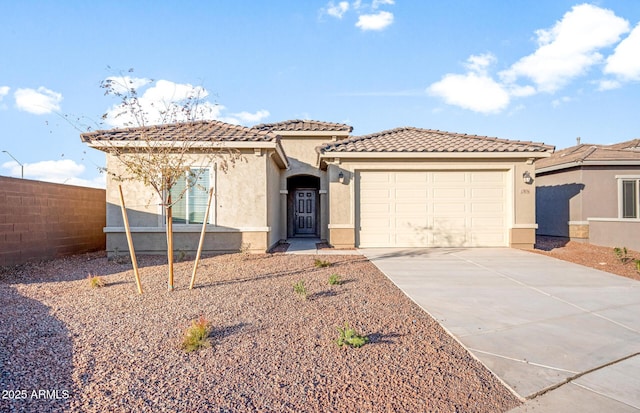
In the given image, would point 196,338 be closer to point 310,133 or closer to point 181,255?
point 181,255

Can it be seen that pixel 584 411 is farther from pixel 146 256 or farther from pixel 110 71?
pixel 146 256

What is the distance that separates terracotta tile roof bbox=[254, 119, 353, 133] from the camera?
16297 millimetres

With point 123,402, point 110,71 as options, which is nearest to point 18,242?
point 110,71

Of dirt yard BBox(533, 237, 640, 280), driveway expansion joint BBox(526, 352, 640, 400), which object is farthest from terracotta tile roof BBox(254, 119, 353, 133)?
driveway expansion joint BBox(526, 352, 640, 400)

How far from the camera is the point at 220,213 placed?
34.8ft

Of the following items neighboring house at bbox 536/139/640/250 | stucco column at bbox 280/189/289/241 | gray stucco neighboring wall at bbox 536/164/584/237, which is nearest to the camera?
neighboring house at bbox 536/139/640/250

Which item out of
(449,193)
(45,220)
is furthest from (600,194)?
(45,220)

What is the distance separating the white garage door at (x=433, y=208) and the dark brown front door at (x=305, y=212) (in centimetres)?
571

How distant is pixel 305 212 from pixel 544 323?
43.5 ft

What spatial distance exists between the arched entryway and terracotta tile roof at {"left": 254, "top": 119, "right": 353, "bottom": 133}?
244 centimetres

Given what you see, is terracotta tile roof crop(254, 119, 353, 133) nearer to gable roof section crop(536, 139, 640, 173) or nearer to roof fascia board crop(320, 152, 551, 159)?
roof fascia board crop(320, 152, 551, 159)

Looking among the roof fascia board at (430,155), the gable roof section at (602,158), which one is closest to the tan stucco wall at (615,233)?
the gable roof section at (602,158)

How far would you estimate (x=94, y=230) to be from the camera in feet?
41.1

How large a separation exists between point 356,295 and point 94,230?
35.2ft
